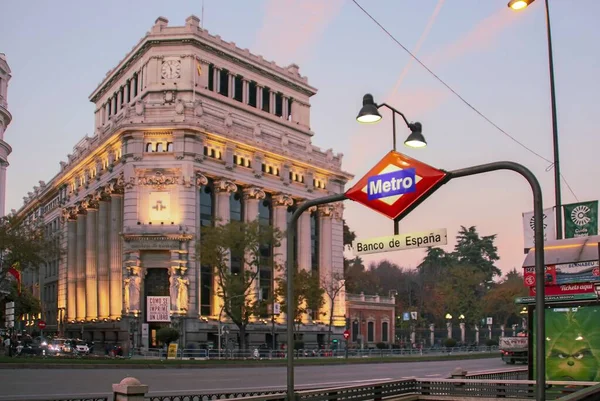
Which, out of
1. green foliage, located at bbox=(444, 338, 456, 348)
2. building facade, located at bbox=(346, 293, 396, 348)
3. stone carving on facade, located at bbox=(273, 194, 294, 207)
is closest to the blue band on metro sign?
stone carving on facade, located at bbox=(273, 194, 294, 207)

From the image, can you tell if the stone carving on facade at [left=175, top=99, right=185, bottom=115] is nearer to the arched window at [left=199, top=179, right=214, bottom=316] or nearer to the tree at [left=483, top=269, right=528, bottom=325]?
the arched window at [left=199, top=179, right=214, bottom=316]

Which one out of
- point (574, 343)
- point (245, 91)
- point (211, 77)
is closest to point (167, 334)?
point (211, 77)

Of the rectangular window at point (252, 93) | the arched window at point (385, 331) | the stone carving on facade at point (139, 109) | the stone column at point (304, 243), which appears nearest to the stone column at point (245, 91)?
the rectangular window at point (252, 93)

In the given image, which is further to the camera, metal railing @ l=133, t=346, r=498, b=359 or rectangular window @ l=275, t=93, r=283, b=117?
rectangular window @ l=275, t=93, r=283, b=117

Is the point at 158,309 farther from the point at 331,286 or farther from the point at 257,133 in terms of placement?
the point at 257,133

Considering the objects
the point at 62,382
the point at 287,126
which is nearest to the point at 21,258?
the point at 62,382

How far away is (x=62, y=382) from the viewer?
3008 centimetres

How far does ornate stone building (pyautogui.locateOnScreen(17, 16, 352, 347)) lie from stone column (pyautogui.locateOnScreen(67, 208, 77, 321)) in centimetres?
17

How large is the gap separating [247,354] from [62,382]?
115ft

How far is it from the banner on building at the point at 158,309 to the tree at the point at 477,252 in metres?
85.1

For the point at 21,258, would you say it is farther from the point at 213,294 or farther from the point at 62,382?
the point at 62,382

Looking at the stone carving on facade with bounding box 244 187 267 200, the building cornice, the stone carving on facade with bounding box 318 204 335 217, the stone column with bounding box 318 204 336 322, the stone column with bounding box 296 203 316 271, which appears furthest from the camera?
the stone carving on facade with bounding box 318 204 335 217

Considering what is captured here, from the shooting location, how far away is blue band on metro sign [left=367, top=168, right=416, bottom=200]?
11.6 meters

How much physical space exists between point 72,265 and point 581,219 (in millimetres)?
76780
